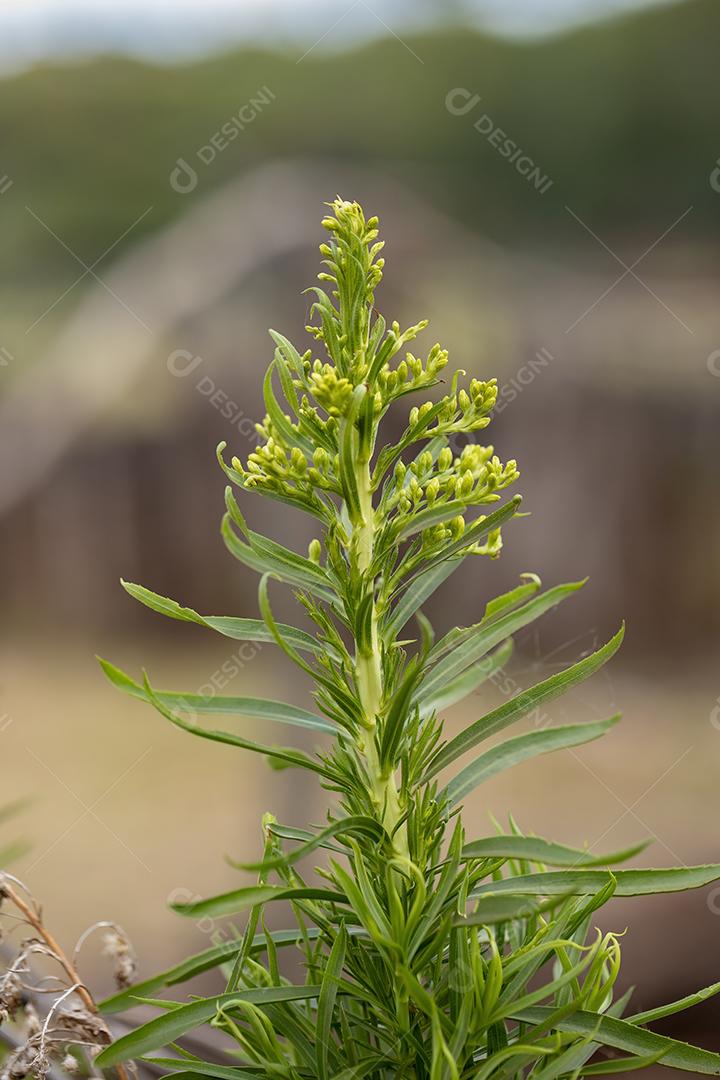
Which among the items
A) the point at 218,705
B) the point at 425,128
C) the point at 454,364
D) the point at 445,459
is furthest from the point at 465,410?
the point at 425,128

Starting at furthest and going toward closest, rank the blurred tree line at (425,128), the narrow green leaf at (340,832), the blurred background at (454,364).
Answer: the blurred tree line at (425,128), the blurred background at (454,364), the narrow green leaf at (340,832)

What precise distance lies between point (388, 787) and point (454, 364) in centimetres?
355

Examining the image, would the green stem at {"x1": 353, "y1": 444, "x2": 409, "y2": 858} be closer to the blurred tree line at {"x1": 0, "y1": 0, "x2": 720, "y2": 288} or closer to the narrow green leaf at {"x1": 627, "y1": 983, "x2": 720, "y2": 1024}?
the narrow green leaf at {"x1": 627, "y1": 983, "x2": 720, "y2": 1024}

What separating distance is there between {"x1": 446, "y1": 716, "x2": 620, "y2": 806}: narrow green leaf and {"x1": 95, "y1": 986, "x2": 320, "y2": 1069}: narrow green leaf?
0.07 meters

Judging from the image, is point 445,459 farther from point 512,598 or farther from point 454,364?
point 454,364

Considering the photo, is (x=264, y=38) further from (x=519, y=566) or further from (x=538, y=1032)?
(x=538, y=1032)

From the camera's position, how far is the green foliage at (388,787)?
0.25 m

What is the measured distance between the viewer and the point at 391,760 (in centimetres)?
27

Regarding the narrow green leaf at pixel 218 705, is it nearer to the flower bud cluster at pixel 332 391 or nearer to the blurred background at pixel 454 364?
the flower bud cluster at pixel 332 391

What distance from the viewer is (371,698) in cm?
28

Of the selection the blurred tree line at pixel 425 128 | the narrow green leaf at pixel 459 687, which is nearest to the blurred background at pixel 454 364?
the blurred tree line at pixel 425 128

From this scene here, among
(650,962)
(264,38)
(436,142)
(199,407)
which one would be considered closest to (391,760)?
(650,962)

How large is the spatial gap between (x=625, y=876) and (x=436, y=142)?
6669 mm

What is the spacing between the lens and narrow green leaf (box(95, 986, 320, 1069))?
0.79ft
